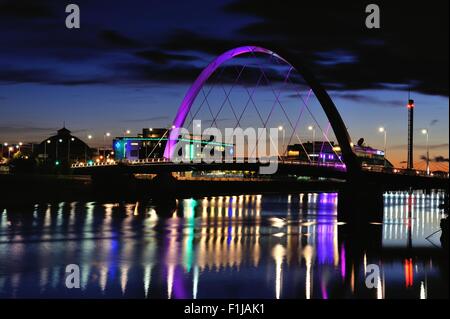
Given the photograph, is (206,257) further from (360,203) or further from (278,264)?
(360,203)

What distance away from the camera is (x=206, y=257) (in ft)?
120

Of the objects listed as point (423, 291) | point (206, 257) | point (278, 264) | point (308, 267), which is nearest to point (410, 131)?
point (206, 257)

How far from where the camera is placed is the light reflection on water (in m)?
27.8

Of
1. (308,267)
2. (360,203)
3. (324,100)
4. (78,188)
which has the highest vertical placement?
(324,100)

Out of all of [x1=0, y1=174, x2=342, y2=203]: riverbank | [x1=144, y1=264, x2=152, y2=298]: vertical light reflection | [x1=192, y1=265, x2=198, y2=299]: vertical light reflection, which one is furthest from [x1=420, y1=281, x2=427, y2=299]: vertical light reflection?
[x1=0, y1=174, x2=342, y2=203]: riverbank

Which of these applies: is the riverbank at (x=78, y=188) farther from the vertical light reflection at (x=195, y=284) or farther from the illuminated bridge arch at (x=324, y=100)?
the vertical light reflection at (x=195, y=284)

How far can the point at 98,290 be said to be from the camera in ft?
88.4

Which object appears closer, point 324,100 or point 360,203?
point 360,203

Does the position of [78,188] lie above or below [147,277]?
above

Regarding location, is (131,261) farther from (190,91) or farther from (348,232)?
(190,91)

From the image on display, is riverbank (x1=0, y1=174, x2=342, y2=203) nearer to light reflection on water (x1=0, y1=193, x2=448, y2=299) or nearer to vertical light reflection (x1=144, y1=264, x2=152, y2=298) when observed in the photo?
light reflection on water (x1=0, y1=193, x2=448, y2=299)

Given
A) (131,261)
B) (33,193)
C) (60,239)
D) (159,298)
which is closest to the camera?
(159,298)

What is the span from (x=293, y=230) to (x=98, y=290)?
2743 centimetres
